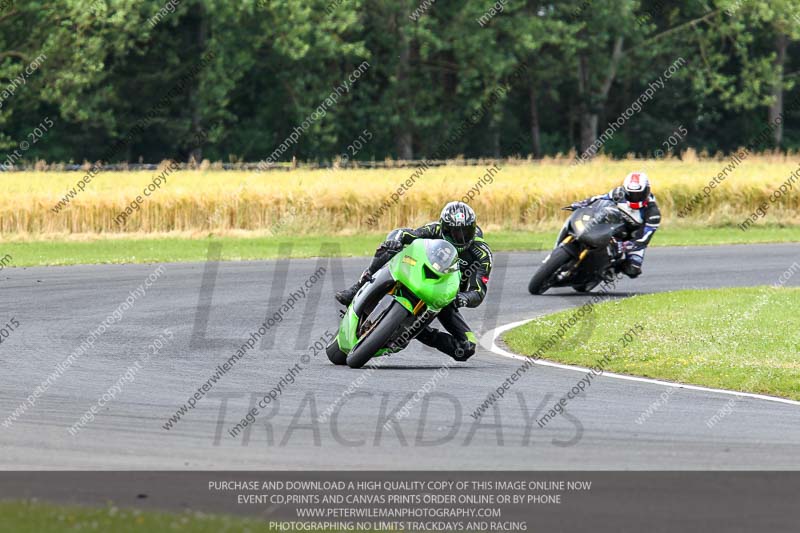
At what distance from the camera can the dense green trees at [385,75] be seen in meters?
52.5

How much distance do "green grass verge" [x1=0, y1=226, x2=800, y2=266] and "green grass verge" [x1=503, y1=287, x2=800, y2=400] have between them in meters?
10.3

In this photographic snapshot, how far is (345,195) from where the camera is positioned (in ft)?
108

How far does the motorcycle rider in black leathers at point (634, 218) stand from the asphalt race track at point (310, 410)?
2.86 metres

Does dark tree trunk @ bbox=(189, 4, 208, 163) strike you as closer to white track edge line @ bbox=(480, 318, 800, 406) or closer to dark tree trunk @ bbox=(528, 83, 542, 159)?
dark tree trunk @ bbox=(528, 83, 542, 159)

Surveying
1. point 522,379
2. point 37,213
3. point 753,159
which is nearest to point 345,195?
point 37,213

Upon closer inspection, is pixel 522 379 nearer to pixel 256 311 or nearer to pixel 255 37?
pixel 256 311

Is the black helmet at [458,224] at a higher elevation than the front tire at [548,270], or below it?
higher

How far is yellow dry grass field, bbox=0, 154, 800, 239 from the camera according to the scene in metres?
31.0

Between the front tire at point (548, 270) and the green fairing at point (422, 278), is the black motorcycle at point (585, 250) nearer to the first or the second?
the front tire at point (548, 270)

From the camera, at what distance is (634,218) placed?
20500 mm

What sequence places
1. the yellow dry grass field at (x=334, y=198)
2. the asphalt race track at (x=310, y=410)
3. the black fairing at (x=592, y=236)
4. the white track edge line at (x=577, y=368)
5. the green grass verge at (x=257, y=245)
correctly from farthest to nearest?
the yellow dry grass field at (x=334, y=198) < the green grass verge at (x=257, y=245) < the black fairing at (x=592, y=236) < the white track edge line at (x=577, y=368) < the asphalt race track at (x=310, y=410)

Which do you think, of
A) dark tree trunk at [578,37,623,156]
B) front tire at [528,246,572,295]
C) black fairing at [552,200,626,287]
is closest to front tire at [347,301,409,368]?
black fairing at [552,200,626,287]
